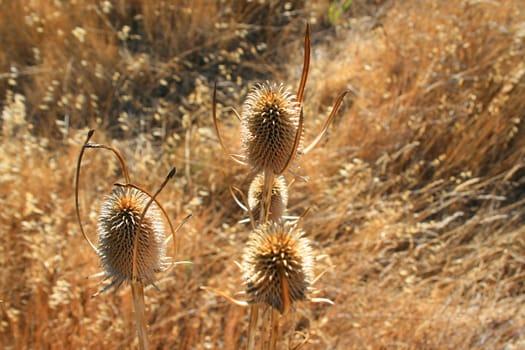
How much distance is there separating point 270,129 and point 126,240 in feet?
1.21

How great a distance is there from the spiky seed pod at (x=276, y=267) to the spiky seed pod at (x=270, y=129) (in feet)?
0.52

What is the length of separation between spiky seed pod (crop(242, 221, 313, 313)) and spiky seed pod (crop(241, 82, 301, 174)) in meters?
0.16

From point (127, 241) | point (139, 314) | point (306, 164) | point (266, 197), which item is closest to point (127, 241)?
point (127, 241)

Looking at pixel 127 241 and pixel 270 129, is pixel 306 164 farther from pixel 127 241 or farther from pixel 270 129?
pixel 127 241

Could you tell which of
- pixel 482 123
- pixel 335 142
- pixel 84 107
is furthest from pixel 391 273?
pixel 84 107

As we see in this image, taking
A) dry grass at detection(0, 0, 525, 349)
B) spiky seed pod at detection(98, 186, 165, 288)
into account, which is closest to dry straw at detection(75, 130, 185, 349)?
spiky seed pod at detection(98, 186, 165, 288)

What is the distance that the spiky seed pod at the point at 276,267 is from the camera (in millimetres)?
870

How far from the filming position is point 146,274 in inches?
38.7

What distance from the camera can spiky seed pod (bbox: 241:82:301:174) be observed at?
1.03m

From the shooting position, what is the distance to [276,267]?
88cm

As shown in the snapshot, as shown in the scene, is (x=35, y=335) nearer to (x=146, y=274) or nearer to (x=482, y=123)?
(x=146, y=274)

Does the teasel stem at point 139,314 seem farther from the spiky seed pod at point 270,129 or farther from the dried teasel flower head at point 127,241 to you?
the spiky seed pod at point 270,129

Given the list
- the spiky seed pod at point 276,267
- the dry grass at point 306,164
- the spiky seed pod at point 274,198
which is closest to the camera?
the spiky seed pod at point 276,267

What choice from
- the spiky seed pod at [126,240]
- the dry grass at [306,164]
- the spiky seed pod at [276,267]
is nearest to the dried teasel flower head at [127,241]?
the spiky seed pod at [126,240]
